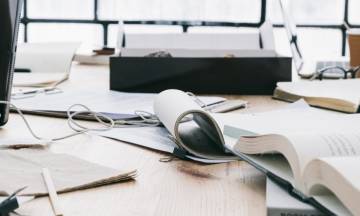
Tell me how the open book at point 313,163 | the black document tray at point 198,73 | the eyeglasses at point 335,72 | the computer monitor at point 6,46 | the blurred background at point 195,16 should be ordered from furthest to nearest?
the blurred background at point 195,16 → the eyeglasses at point 335,72 → the black document tray at point 198,73 → the computer monitor at point 6,46 → the open book at point 313,163

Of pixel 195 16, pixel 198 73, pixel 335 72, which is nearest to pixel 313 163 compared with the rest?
pixel 198 73

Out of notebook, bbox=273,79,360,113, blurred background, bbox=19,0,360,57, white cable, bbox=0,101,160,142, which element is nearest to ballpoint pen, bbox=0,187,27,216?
white cable, bbox=0,101,160,142

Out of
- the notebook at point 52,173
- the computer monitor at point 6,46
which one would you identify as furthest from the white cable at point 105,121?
the notebook at point 52,173

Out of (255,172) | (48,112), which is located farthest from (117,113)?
(255,172)

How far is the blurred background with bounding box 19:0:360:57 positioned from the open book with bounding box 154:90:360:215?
9.83 feet

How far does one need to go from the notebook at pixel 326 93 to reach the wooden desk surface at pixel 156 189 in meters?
0.52

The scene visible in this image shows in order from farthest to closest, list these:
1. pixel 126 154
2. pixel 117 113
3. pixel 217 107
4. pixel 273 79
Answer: pixel 273 79
pixel 217 107
pixel 117 113
pixel 126 154

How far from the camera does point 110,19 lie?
4.16 meters

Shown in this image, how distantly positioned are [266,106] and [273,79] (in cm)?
20

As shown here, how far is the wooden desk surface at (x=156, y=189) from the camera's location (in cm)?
65

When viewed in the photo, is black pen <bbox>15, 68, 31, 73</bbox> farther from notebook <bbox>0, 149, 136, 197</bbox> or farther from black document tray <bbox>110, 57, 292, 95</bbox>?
notebook <bbox>0, 149, 136, 197</bbox>

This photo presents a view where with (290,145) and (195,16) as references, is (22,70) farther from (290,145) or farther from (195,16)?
(195,16)

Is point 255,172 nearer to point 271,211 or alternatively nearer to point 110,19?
point 271,211

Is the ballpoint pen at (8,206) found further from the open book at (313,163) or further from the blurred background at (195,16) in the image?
the blurred background at (195,16)
